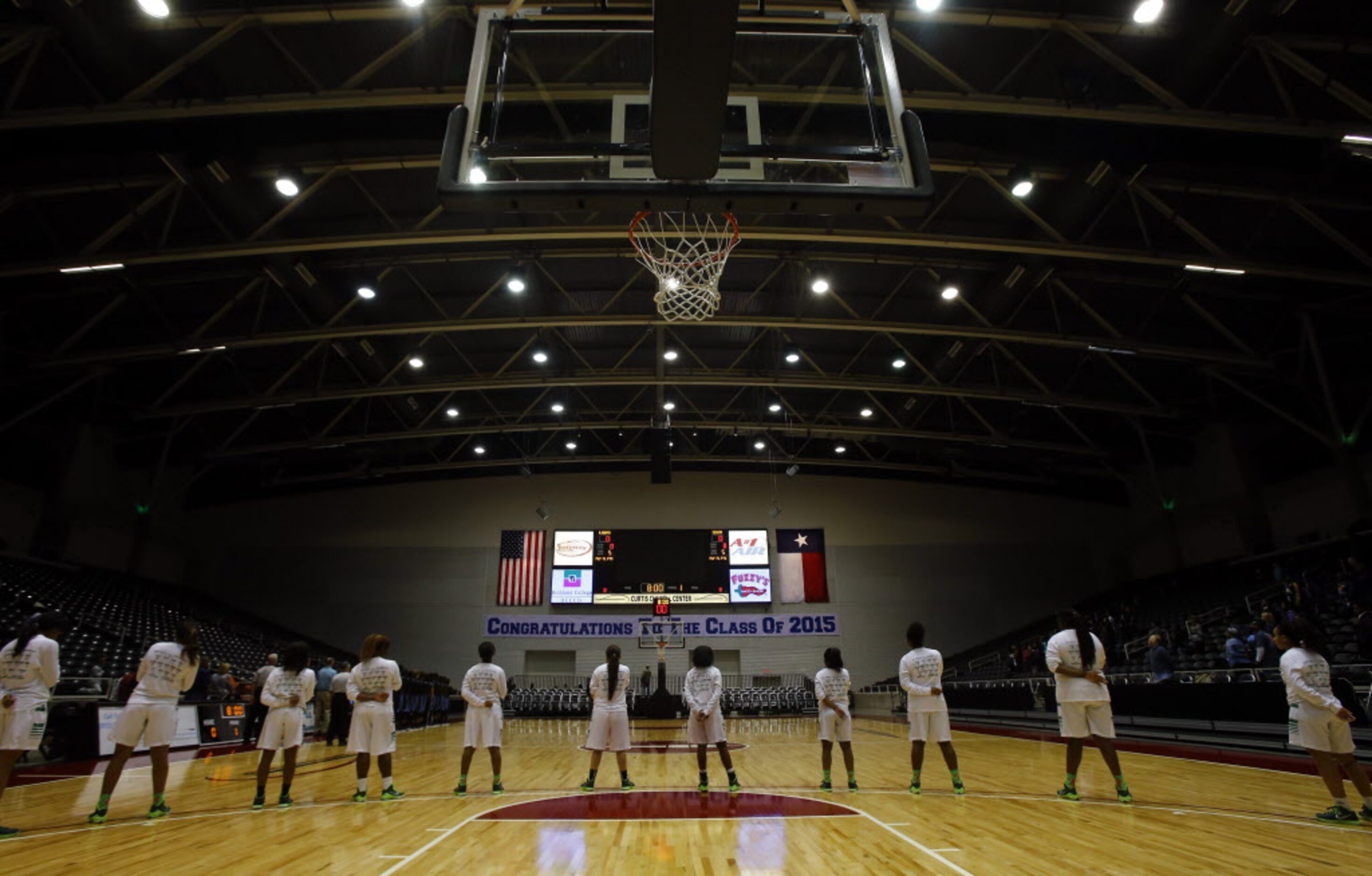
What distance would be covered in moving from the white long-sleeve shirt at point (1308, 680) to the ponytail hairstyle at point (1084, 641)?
127 cm

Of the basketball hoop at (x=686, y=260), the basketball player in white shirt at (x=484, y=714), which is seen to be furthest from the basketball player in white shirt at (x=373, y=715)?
the basketball hoop at (x=686, y=260)

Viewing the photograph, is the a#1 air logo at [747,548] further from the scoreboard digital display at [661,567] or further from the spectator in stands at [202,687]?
the spectator in stands at [202,687]

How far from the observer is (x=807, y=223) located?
1283cm

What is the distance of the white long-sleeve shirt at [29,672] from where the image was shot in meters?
5.23

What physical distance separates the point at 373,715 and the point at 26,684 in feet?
8.41

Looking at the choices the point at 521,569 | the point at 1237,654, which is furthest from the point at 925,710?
the point at 521,569

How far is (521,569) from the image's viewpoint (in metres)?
24.4

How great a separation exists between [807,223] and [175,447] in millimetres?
20906

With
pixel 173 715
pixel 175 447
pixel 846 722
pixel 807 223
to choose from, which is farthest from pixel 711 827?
pixel 175 447

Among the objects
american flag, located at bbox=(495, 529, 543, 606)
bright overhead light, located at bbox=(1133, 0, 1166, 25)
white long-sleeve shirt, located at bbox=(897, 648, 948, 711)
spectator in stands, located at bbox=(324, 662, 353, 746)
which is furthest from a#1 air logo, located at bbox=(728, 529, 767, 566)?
bright overhead light, located at bbox=(1133, 0, 1166, 25)

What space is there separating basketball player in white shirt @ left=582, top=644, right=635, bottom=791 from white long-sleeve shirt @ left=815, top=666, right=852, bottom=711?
2.03m

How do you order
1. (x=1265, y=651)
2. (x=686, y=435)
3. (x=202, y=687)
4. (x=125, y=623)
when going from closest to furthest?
(x=1265, y=651)
(x=202, y=687)
(x=125, y=623)
(x=686, y=435)

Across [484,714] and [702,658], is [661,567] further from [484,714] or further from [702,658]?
[702,658]

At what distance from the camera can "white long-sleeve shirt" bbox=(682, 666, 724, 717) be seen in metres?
6.99
